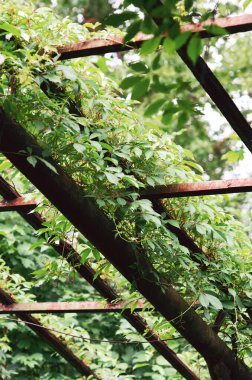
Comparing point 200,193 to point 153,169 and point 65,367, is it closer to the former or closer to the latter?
point 153,169

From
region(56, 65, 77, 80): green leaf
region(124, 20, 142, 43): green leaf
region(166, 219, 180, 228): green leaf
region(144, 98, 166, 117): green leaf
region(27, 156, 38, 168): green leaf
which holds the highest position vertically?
region(166, 219, 180, 228): green leaf

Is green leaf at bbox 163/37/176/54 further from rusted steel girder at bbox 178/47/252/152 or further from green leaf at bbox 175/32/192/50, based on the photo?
rusted steel girder at bbox 178/47/252/152

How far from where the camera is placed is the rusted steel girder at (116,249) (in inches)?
80.7

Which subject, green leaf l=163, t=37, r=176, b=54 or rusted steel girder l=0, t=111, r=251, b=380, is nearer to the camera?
green leaf l=163, t=37, r=176, b=54

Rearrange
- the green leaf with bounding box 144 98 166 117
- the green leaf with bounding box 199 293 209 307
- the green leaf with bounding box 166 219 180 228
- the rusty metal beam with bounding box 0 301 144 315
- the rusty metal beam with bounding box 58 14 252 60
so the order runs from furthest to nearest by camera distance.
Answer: the rusty metal beam with bounding box 0 301 144 315
the green leaf with bounding box 199 293 209 307
the green leaf with bounding box 166 219 180 228
the rusty metal beam with bounding box 58 14 252 60
the green leaf with bounding box 144 98 166 117

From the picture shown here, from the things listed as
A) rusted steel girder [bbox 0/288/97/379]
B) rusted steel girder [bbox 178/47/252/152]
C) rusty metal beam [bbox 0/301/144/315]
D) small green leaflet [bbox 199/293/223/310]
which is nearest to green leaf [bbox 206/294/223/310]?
small green leaflet [bbox 199/293/223/310]

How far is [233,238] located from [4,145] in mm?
1341

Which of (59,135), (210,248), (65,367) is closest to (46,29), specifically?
(59,135)

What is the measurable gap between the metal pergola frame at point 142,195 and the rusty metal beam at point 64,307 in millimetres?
59

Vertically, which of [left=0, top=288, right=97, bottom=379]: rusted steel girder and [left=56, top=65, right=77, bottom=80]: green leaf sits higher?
[left=56, top=65, right=77, bottom=80]: green leaf

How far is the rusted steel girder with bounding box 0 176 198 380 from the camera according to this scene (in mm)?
2805

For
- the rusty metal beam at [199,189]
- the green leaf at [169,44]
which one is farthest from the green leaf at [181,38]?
the rusty metal beam at [199,189]

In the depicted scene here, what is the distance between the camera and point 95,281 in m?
3.22

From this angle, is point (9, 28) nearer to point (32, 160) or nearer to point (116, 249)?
point (32, 160)
